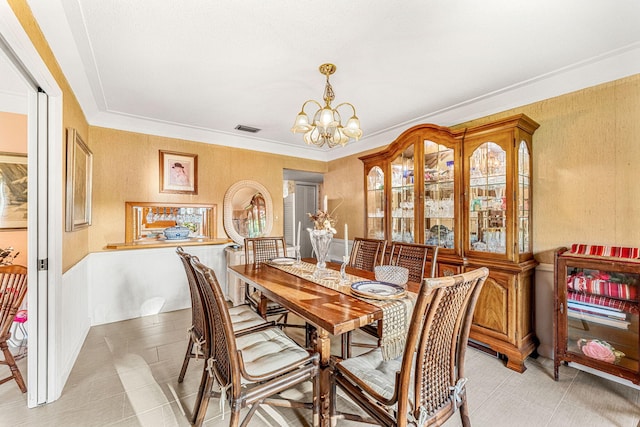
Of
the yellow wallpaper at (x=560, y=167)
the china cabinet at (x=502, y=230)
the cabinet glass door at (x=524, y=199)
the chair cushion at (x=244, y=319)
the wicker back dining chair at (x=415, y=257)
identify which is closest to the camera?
the chair cushion at (x=244, y=319)

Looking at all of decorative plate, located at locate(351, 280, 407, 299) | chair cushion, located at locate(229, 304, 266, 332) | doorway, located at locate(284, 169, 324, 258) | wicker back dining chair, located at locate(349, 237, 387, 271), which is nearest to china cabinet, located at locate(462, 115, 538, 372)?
wicker back dining chair, located at locate(349, 237, 387, 271)

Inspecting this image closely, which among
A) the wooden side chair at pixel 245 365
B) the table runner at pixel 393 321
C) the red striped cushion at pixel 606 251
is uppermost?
the red striped cushion at pixel 606 251

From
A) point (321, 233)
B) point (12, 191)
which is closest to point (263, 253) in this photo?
point (321, 233)

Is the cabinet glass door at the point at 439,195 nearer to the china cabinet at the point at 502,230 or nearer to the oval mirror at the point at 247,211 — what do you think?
the china cabinet at the point at 502,230

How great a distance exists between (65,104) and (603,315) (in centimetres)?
434

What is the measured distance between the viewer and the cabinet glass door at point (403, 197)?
10.6ft

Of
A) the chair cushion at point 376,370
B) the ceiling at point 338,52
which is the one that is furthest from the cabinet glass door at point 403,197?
the chair cushion at point 376,370

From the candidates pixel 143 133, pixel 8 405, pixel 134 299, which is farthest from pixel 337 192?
pixel 8 405

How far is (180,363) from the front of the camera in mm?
2346

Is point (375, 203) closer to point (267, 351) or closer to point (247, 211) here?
point (247, 211)

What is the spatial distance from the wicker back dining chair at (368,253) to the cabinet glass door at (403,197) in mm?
719

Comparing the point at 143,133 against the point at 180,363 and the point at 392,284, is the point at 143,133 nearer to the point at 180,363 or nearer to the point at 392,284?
the point at 180,363

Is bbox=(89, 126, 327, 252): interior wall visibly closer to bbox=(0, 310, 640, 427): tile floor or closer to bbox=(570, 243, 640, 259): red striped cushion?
bbox=(0, 310, 640, 427): tile floor

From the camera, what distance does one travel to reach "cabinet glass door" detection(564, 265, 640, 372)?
1.93 meters
